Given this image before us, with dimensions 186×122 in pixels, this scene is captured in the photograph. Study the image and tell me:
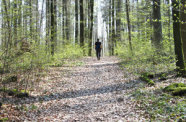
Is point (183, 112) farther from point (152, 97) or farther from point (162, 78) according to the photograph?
point (162, 78)

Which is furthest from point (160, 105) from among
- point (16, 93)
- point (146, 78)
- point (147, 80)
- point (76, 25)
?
point (76, 25)

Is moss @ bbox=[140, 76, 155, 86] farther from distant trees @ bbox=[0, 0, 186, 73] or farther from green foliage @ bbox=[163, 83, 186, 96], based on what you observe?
distant trees @ bbox=[0, 0, 186, 73]

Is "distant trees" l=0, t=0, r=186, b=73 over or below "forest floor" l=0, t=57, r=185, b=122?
over

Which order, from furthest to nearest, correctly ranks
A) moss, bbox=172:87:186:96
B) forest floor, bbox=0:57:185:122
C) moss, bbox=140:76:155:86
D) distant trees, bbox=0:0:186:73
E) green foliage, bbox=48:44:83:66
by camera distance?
green foliage, bbox=48:44:83:66 < moss, bbox=140:76:155:86 < distant trees, bbox=0:0:186:73 < moss, bbox=172:87:186:96 < forest floor, bbox=0:57:185:122

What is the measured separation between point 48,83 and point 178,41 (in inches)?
254

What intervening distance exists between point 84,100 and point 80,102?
25 cm

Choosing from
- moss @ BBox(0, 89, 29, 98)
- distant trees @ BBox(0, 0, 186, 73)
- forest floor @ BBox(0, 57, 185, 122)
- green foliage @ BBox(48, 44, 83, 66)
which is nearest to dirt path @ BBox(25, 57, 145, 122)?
forest floor @ BBox(0, 57, 185, 122)

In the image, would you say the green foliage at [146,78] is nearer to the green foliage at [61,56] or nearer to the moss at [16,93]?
the green foliage at [61,56]

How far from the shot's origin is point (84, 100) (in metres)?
6.74

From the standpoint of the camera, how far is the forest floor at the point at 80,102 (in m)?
5.17

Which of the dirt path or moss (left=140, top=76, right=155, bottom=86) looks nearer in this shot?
the dirt path

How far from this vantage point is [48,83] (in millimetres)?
9188

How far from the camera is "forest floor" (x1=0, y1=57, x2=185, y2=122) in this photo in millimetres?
5168

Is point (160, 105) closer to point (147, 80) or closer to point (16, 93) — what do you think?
point (147, 80)
